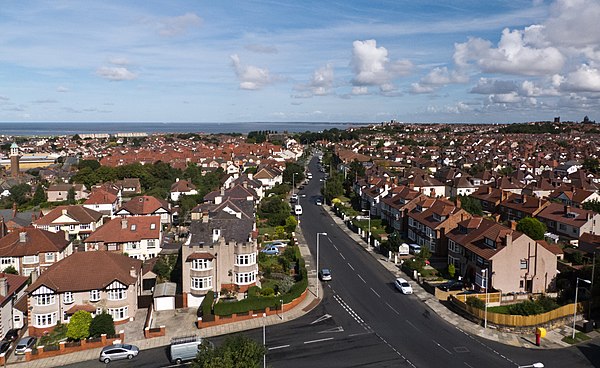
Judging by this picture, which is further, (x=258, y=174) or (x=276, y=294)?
(x=258, y=174)

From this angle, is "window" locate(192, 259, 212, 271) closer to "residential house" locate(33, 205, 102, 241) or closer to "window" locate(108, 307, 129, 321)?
"window" locate(108, 307, 129, 321)

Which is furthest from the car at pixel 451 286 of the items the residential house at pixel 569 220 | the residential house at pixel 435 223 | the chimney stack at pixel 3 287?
the chimney stack at pixel 3 287

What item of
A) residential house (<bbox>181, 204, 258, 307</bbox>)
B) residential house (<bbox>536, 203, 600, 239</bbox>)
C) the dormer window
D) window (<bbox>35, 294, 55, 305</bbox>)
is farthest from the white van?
residential house (<bbox>536, 203, 600, 239</bbox>)

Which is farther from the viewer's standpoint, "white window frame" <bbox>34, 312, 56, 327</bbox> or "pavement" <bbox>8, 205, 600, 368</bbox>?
"white window frame" <bbox>34, 312, 56, 327</bbox>

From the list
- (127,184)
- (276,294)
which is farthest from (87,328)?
(127,184)

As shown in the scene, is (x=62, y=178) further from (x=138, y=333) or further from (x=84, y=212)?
(x=138, y=333)

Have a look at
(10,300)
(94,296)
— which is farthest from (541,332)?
(10,300)
